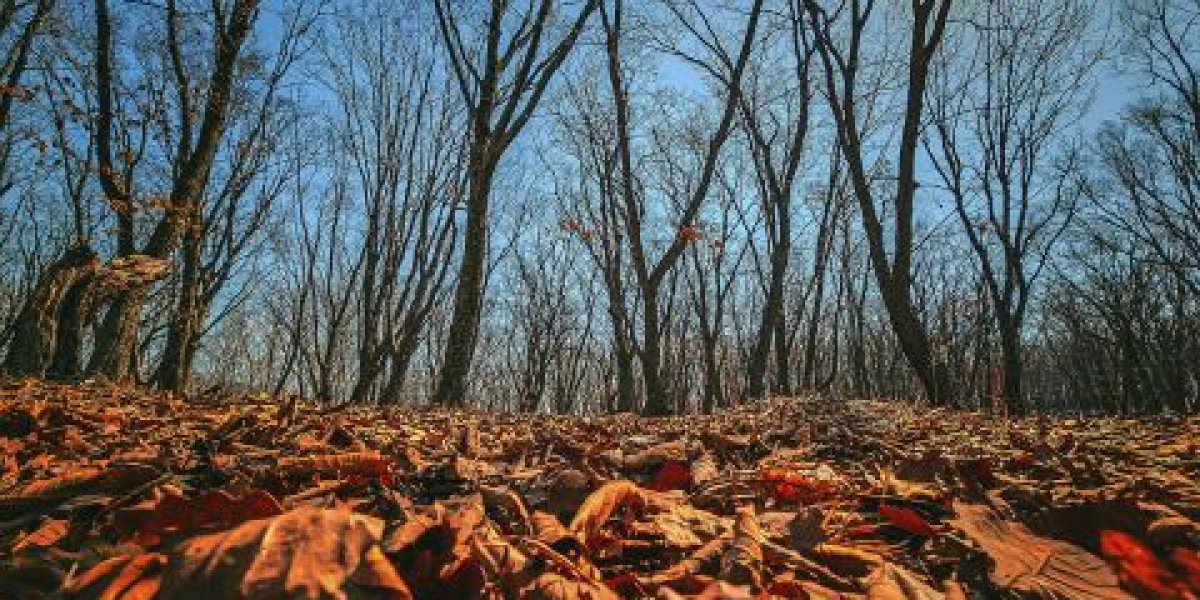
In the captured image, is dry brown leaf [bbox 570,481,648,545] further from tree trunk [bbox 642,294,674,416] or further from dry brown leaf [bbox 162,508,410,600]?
tree trunk [bbox 642,294,674,416]

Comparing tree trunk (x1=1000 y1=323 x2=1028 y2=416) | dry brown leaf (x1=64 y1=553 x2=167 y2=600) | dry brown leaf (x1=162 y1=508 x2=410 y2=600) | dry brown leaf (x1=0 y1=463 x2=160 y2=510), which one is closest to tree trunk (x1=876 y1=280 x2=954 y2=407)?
tree trunk (x1=1000 y1=323 x2=1028 y2=416)

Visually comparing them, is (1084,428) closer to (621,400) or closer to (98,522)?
(98,522)

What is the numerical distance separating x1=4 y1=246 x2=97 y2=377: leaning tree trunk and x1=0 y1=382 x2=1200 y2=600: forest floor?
4229mm

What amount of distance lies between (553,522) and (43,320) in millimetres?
6394

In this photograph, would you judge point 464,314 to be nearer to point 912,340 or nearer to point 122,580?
point 912,340

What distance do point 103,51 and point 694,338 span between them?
3805 cm

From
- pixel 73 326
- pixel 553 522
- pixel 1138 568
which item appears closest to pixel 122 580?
pixel 553 522

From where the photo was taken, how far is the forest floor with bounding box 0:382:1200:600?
1056 mm

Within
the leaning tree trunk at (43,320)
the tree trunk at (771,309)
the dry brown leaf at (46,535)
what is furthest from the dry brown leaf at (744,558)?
the tree trunk at (771,309)

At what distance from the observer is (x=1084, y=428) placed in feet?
13.5

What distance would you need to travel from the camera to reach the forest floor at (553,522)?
106 cm

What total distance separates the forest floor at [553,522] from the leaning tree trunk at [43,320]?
4229mm

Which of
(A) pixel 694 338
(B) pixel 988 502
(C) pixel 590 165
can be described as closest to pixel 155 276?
(B) pixel 988 502

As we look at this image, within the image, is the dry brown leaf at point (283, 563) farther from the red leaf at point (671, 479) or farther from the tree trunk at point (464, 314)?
the tree trunk at point (464, 314)
